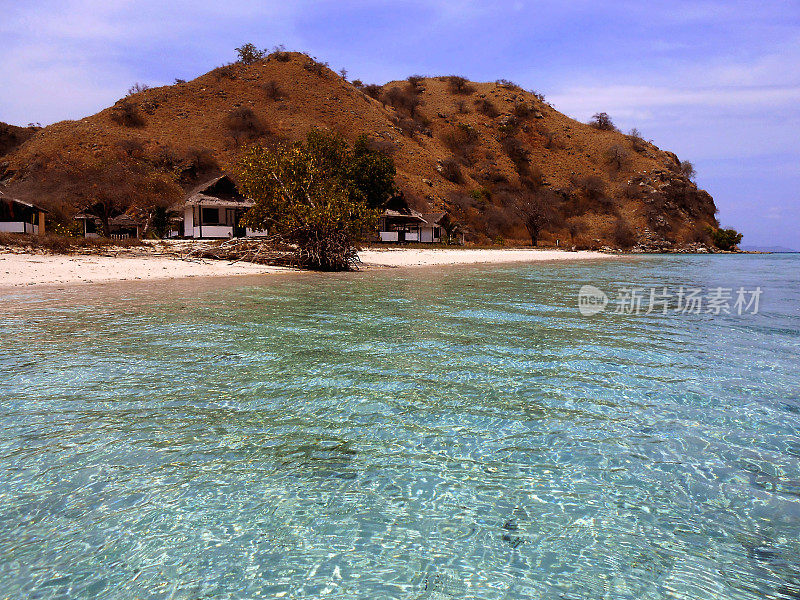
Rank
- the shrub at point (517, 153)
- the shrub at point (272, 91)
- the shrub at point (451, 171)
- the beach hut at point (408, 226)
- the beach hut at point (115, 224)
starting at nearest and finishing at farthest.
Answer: the beach hut at point (115, 224) → the beach hut at point (408, 226) → the shrub at point (451, 171) → the shrub at point (272, 91) → the shrub at point (517, 153)

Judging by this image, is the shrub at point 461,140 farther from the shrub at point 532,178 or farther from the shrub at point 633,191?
the shrub at point 633,191

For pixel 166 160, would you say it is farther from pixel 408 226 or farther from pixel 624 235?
pixel 624 235

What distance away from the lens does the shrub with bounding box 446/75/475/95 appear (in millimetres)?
118625

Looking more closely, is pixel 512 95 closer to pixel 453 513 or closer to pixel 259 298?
pixel 259 298

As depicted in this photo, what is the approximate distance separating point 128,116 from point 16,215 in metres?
46.5

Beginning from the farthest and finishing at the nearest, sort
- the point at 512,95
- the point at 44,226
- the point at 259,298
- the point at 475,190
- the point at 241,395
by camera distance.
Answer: the point at 512,95, the point at 475,190, the point at 44,226, the point at 259,298, the point at 241,395

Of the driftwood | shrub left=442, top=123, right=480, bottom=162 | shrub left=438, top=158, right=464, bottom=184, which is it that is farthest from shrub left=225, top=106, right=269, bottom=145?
the driftwood

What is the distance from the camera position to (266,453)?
3959 millimetres

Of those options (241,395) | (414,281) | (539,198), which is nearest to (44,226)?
(414,281)

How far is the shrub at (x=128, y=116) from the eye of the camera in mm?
78562

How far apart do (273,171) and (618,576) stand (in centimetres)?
2422

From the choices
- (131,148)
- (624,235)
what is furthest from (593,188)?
(131,148)

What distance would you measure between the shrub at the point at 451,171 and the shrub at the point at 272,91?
3146 cm
